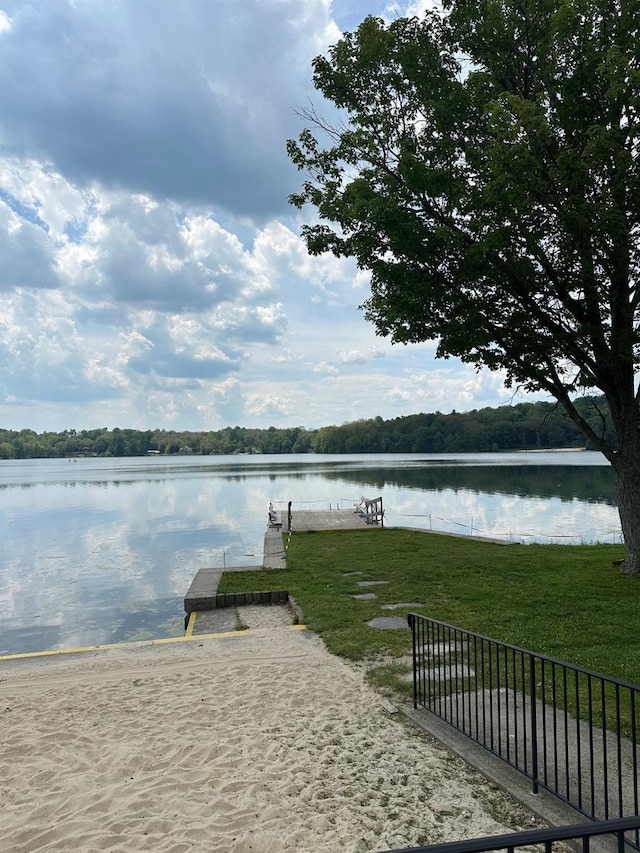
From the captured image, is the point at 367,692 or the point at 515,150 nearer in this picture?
the point at 367,692

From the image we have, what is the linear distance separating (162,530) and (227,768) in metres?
26.0

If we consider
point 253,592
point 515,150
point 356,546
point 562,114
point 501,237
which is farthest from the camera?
point 356,546

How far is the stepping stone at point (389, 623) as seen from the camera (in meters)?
8.59

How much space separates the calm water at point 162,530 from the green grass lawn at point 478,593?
136 inches

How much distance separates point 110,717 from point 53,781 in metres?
1.24

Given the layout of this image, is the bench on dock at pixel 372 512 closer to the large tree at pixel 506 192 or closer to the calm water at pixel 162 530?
the calm water at pixel 162 530

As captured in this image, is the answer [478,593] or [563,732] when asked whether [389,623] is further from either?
[563,732]

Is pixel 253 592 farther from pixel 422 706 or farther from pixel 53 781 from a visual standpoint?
pixel 53 781

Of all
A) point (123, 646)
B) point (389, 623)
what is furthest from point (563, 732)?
point (123, 646)

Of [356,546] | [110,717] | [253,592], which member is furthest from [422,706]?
[356,546]

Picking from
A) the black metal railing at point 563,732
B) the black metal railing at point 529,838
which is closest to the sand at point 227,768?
the black metal railing at point 563,732

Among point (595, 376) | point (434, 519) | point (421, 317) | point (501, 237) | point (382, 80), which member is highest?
point (382, 80)

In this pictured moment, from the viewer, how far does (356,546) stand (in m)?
17.4

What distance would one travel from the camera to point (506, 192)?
29.5ft
